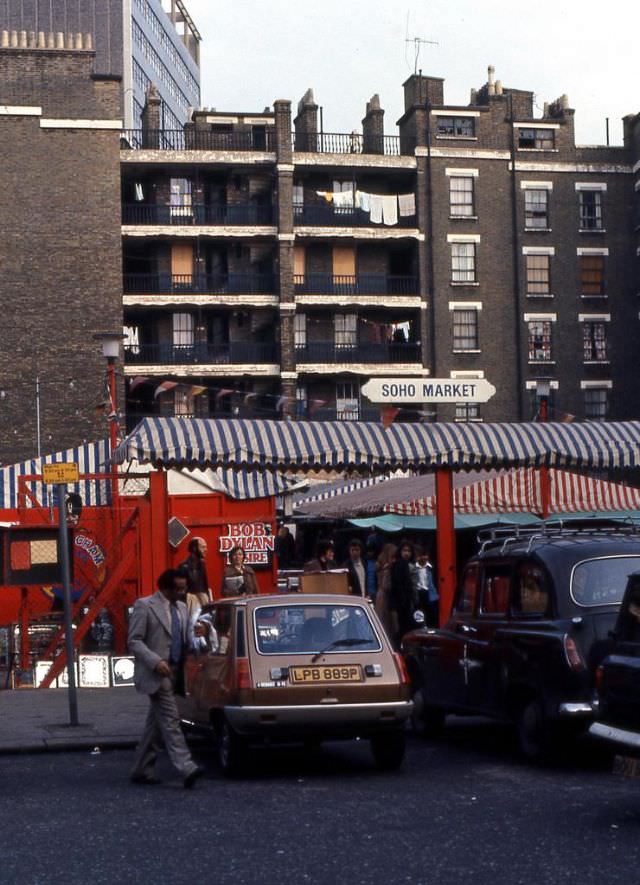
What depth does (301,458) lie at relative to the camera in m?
21.7

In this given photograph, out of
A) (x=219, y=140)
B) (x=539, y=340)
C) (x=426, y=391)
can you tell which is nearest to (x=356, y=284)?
(x=539, y=340)

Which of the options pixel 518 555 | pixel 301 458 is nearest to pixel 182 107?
pixel 301 458

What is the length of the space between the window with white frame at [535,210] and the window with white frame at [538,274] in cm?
138

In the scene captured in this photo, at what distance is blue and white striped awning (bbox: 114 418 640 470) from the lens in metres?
21.2

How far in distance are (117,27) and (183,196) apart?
999 inches

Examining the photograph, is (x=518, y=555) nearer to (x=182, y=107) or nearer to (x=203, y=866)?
(x=203, y=866)

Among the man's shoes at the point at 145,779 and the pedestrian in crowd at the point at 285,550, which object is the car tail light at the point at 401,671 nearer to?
→ the man's shoes at the point at 145,779

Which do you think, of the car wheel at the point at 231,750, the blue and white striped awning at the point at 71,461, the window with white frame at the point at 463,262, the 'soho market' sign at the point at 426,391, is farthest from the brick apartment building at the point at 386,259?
the car wheel at the point at 231,750

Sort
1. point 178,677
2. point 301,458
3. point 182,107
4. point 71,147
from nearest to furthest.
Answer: point 178,677 < point 301,458 < point 71,147 < point 182,107

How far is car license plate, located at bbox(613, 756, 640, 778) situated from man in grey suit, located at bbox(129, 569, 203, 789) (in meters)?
3.80

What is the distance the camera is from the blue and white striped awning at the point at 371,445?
21.2 metres

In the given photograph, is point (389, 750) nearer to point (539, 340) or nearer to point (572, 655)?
point (572, 655)

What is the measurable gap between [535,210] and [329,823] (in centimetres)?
6010

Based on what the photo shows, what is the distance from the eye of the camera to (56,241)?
208 feet
